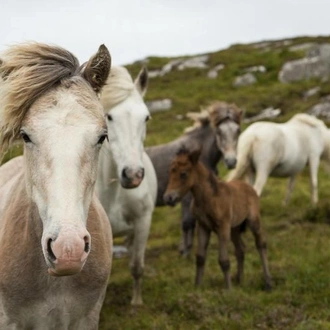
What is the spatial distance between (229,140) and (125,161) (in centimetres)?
426

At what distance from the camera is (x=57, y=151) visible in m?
3.27

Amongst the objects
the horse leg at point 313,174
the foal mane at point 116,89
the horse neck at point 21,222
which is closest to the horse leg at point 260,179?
the horse leg at point 313,174

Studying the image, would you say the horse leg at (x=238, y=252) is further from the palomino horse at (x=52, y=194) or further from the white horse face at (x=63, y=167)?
→ the white horse face at (x=63, y=167)

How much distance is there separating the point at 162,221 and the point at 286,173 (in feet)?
10.2

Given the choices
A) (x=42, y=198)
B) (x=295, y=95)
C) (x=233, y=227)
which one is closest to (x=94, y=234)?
(x=42, y=198)

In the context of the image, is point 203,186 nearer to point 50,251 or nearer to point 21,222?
point 21,222

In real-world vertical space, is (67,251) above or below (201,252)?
above

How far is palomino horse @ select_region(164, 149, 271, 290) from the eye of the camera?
799 centimetres

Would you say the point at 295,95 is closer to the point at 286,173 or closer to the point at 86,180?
the point at 286,173

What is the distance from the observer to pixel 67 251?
295 centimetres

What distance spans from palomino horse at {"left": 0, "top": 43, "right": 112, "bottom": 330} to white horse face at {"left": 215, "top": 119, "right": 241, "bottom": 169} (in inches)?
246

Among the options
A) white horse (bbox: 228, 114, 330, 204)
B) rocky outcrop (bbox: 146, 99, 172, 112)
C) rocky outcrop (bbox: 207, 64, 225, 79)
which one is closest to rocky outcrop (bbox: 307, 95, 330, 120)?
rocky outcrop (bbox: 146, 99, 172, 112)

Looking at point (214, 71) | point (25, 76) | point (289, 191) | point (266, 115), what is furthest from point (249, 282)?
point (214, 71)

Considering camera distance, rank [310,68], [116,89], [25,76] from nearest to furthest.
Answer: [25,76], [116,89], [310,68]
